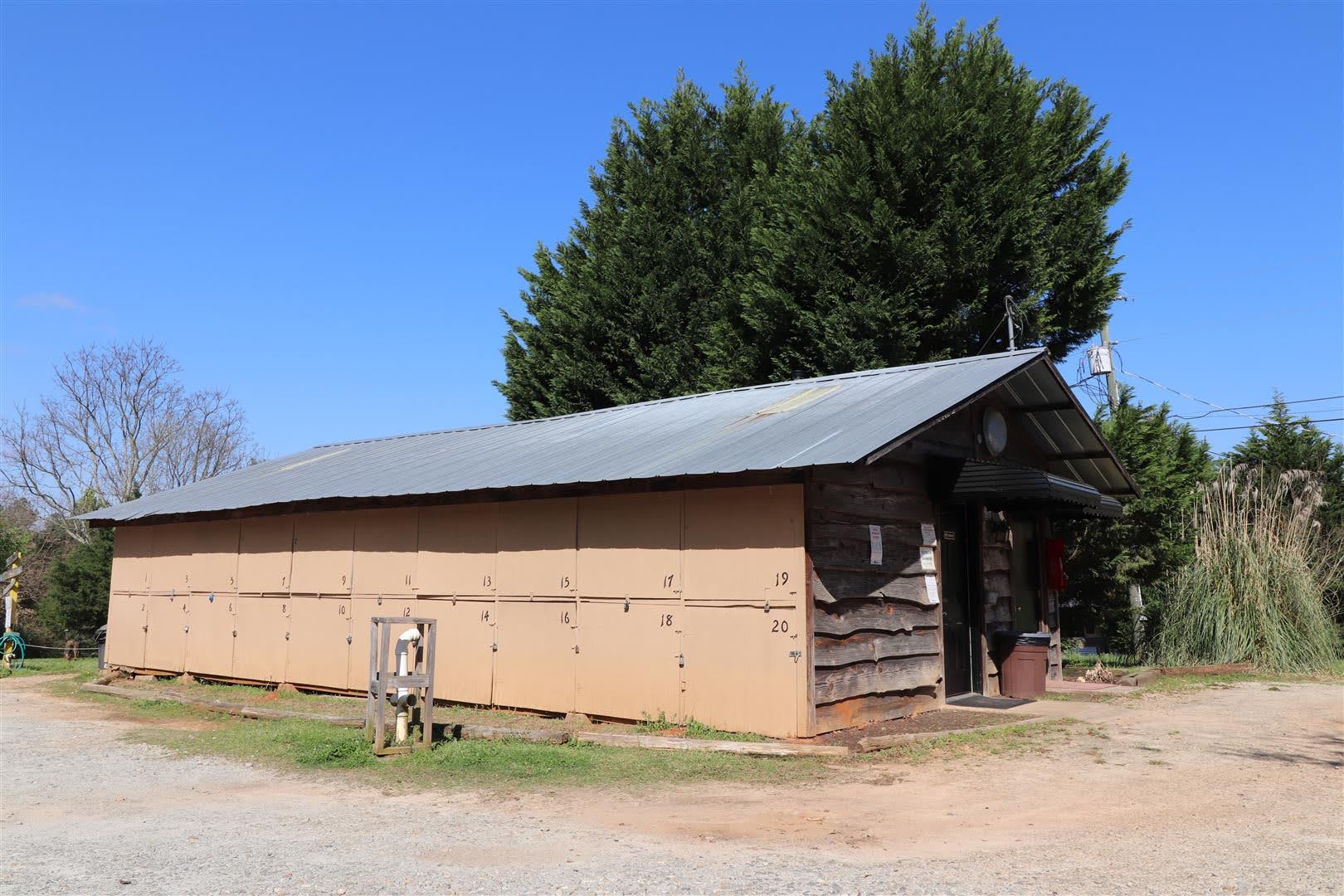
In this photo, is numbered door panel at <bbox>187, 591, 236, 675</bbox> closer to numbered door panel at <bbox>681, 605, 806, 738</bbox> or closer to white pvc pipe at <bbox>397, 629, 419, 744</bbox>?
white pvc pipe at <bbox>397, 629, 419, 744</bbox>

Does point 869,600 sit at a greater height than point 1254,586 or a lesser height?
lesser

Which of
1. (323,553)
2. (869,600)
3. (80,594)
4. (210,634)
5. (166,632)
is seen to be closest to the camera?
(869,600)

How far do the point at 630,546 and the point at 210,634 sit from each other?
9.20m

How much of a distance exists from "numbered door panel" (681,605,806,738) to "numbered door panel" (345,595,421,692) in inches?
203

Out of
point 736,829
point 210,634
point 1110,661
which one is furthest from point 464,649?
point 1110,661

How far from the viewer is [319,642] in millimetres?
14992

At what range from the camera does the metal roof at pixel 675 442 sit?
10.6 m

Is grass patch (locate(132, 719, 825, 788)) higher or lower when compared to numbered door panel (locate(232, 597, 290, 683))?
lower

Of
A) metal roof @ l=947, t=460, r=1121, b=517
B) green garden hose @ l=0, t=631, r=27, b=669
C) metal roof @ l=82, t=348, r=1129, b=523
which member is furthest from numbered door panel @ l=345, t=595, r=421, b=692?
green garden hose @ l=0, t=631, r=27, b=669

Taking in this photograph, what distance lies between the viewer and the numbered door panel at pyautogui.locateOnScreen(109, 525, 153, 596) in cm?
1850

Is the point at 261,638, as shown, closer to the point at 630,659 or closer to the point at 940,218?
the point at 630,659

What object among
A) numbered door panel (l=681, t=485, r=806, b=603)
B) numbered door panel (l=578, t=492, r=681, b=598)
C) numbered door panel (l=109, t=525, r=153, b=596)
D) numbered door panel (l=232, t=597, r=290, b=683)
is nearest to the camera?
numbered door panel (l=681, t=485, r=806, b=603)

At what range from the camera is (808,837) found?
21.4ft

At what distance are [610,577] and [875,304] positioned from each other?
1133 cm
